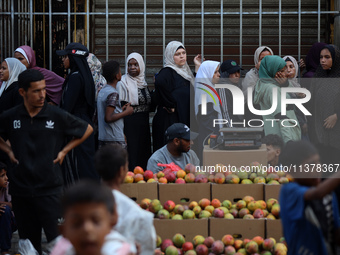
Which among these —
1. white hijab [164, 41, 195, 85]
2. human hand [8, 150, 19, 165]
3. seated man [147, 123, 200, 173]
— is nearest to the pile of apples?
human hand [8, 150, 19, 165]

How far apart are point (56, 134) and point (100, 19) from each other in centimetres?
544

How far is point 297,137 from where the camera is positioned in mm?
7488

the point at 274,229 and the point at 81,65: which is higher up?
the point at 81,65

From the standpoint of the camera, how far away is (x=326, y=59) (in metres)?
7.61

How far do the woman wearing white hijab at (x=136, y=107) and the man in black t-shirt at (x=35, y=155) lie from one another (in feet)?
9.30

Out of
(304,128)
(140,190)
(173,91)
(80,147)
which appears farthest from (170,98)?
(140,190)

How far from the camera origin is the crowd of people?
5.22 m

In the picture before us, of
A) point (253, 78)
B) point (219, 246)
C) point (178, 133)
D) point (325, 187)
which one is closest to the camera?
point (325, 187)

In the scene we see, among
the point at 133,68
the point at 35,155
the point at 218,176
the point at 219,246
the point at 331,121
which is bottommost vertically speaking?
the point at 219,246

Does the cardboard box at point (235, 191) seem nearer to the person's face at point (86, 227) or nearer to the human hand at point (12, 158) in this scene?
the human hand at point (12, 158)

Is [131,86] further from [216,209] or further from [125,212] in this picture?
[125,212]

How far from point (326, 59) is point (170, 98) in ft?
5.80

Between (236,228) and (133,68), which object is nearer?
(236,228)

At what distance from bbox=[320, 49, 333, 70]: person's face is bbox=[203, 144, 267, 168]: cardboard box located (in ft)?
6.30
